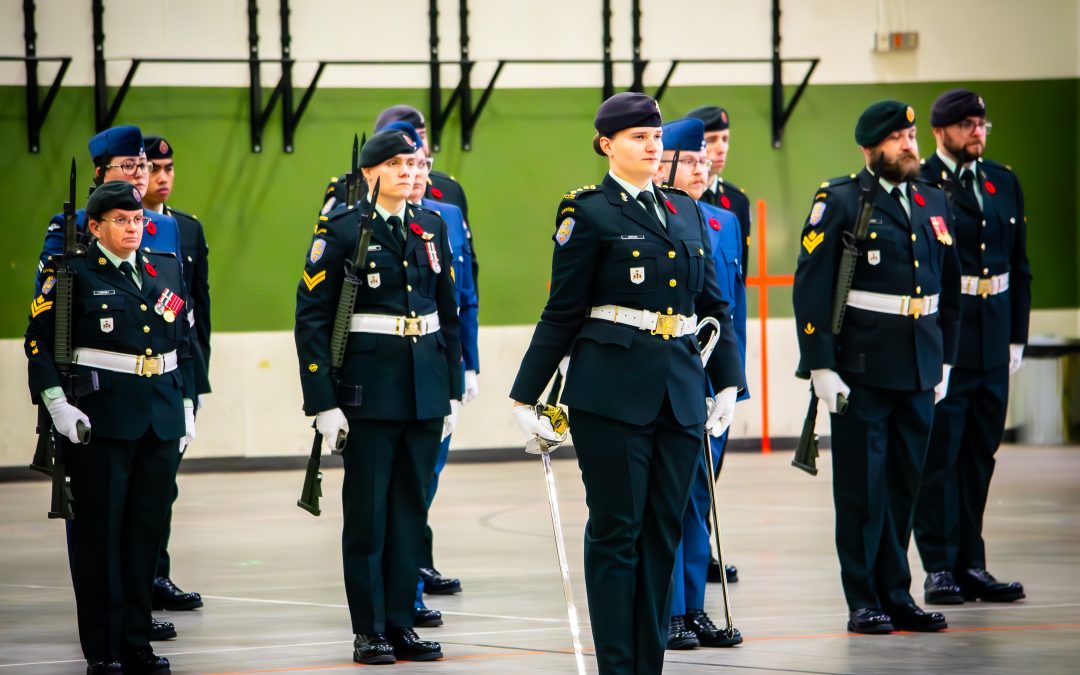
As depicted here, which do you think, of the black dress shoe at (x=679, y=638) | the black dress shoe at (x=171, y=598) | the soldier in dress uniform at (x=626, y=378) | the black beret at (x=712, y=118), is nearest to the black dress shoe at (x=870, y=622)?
the black dress shoe at (x=679, y=638)

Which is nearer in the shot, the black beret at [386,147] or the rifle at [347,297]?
the rifle at [347,297]

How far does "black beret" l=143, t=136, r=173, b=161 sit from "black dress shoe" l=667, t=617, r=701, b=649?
2749mm

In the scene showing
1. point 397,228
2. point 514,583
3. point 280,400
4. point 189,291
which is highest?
point 397,228

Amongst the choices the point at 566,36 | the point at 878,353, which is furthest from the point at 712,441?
the point at 566,36

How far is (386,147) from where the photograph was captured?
16.8 ft

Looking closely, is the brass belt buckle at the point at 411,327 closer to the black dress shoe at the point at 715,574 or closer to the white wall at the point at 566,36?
the black dress shoe at the point at 715,574

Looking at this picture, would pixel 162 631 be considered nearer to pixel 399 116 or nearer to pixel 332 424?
pixel 332 424

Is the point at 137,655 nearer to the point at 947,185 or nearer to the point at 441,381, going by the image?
the point at 441,381

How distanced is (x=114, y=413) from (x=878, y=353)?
2429mm

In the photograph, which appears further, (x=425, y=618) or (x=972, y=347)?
(x=972, y=347)

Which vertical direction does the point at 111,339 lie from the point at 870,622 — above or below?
above

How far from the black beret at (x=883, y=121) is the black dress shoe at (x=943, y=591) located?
5.41 feet

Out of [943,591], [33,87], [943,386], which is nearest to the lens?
[943,386]

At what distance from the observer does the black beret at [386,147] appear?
511cm
